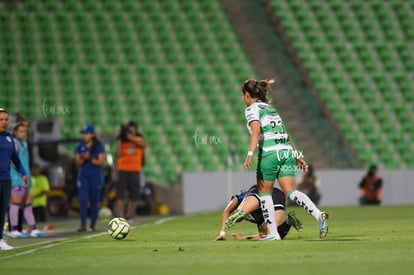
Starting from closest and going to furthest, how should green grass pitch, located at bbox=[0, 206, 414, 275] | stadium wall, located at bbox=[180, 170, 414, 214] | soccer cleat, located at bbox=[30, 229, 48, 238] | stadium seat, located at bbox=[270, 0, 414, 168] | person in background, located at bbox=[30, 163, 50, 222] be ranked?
green grass pitch, located at bbox=[0, 206, 414, 275] < soccer cleat, located at bbox=[30, 229, 48, 238] < person in background, located at bbox=[30, 163, 50, 222] < stadium wall, located at bbox=[180, 170, 414, 214] < stadium seat, located at bbox=[270, 0, 414, 168]

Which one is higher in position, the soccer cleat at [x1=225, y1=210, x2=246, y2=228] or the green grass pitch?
the soccer cleat at [x1=225, y1=210, x2=246, y2=228]

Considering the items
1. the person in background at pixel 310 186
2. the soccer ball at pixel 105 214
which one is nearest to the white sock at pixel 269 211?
the soccer ball at pixel 105 214

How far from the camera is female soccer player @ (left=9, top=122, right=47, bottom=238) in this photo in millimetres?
16844

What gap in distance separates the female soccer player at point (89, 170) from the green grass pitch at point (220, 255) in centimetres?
305

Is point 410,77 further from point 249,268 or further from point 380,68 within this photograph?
point 249,268

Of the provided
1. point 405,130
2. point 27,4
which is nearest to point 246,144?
point 405,130

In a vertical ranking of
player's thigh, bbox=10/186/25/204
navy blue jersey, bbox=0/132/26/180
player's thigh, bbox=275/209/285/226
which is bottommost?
player's thigh, bbox=275/209/285/226

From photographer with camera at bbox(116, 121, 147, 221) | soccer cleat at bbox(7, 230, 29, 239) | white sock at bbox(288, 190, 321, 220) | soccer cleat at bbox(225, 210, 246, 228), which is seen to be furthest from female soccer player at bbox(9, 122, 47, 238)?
white sock at bbox(288, 190, 321, 220)

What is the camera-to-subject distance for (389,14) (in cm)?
3706

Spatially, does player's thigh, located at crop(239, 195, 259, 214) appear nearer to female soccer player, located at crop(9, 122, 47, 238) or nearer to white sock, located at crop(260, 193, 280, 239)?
white sock, located at crop(260, 193, 280, 239)

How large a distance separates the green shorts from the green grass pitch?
813 mm

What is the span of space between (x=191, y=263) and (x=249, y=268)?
843 millimetres

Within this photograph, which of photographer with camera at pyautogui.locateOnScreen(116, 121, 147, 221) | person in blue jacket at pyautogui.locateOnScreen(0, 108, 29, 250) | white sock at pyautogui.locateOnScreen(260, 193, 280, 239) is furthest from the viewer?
photographer with camera at pyautogui.locateOnScreen(116, 121, 147, 221)

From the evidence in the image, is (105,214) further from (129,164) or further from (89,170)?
(89,170)
